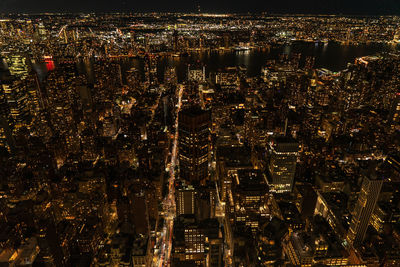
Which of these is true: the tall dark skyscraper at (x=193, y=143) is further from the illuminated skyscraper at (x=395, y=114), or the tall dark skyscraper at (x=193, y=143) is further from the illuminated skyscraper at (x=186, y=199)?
the illuminated skyscraper at (x=395, y=114)

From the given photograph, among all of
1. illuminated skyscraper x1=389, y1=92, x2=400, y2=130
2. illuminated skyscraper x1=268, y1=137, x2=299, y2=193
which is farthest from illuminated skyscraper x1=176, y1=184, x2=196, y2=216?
illuminated skyscraper x1=389, y1=92, x2=400, y2=130

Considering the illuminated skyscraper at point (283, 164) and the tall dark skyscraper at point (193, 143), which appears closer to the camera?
the illuminated skyscraper at point (283, 164)

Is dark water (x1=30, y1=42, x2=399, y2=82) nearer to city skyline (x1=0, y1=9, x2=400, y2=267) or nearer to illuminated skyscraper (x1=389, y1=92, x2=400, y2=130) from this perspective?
city skyline (x1=0, y1=9, x2=400, y2=267)

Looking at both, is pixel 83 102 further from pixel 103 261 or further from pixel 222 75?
pixel 103 261

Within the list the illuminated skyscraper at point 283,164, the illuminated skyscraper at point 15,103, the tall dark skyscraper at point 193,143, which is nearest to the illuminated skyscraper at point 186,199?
the tall dark skyscraper at point 193,143

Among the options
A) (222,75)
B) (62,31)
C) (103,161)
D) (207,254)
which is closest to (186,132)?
(103,161)

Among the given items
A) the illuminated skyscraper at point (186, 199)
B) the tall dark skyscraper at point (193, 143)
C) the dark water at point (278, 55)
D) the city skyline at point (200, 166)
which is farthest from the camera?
the dark water at point (278, 55)

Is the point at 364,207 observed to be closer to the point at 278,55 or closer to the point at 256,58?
the point at 256,58
